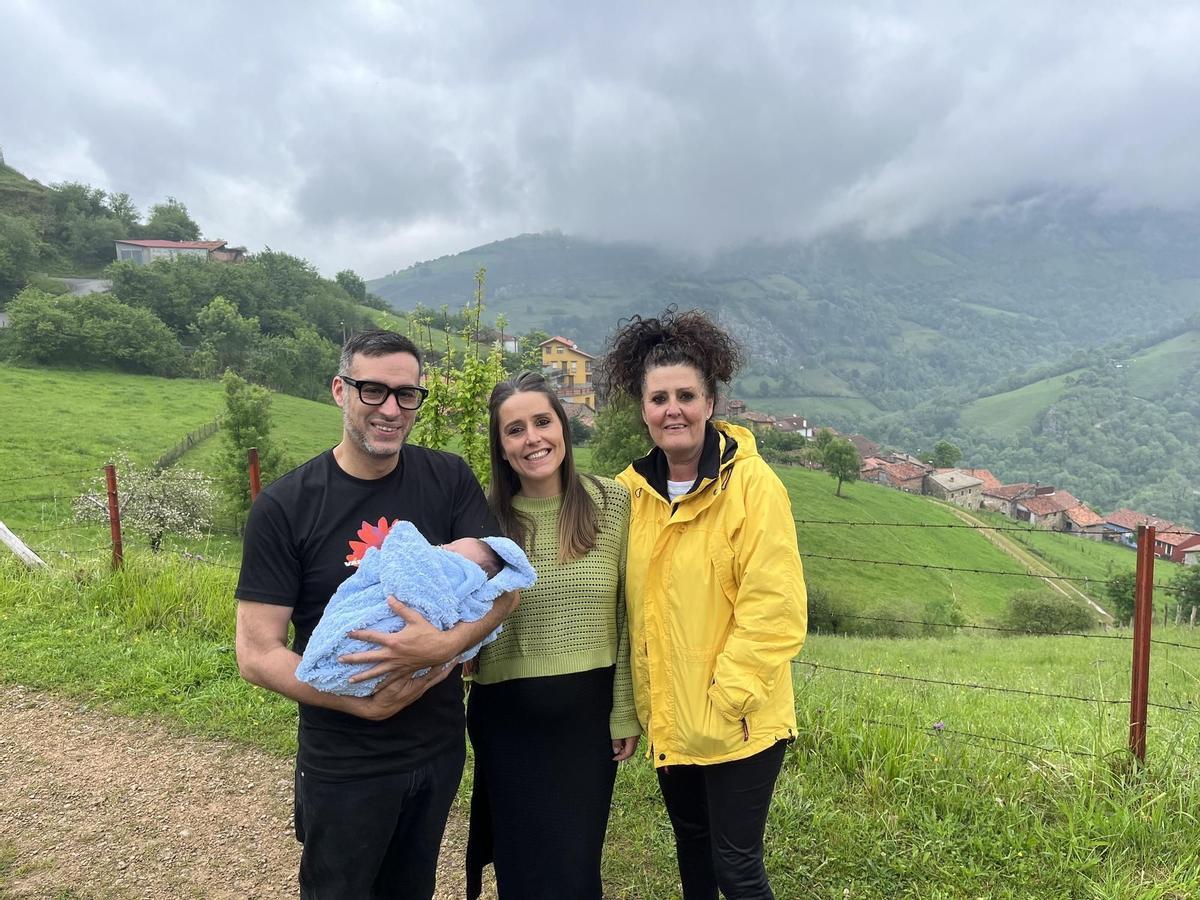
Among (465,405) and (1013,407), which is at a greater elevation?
(1013,407)

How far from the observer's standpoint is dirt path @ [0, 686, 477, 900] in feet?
9.66

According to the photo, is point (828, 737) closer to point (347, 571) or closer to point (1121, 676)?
point (347, 571)

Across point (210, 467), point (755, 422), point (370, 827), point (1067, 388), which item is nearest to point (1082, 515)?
point (755, 422)

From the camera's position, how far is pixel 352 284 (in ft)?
316

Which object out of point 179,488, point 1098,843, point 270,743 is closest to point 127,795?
point 270,743

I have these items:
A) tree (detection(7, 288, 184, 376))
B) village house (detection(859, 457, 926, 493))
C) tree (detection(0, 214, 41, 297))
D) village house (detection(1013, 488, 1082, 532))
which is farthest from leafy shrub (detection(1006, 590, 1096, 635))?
tree (detection(0, 214, 41, 297))

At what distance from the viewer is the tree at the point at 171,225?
92938 millimetres

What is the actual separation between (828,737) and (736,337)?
2301mm

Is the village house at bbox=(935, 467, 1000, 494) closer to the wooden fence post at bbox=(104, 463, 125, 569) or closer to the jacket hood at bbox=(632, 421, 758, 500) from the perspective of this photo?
the wooden fence post at bbox=(104, 463, 125, 569)

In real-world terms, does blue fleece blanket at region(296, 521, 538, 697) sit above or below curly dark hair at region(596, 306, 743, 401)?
below

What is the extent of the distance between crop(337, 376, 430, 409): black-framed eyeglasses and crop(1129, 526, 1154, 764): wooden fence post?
3130 millimetres

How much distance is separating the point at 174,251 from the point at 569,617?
102108 mm

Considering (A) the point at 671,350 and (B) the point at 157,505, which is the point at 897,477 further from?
(A) the point at 671,350

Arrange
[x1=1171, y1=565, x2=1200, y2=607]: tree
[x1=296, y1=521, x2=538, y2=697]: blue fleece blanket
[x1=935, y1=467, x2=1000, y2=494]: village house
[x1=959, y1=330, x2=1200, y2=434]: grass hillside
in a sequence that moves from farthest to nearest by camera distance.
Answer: [x1=959, y1=330, x2=1200, y2=434]: grass hillside, [x1=935, y1=467, x2=1000, y2=494]: village house, [x1=1171, y1=565, x2=1200, y2=607]: tree, [x1=296, y1=521, x2=538, y2=697]: blue fleece blanket
